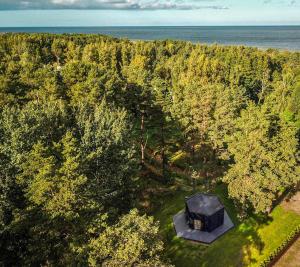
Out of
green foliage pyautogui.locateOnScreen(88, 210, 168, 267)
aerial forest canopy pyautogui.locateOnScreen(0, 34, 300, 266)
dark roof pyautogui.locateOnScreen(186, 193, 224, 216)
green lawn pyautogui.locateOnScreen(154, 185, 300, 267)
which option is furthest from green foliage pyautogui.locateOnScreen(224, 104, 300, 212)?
green foliage pyautogui.locateOnScreen(88, 210, 168, 267)

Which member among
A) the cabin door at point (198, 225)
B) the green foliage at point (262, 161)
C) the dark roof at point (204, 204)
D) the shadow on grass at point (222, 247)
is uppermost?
the green foliage at point (262, 161)

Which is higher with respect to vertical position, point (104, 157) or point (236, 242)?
point (104, 157)

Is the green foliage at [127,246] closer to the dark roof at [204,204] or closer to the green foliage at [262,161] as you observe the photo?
the dark roof at [204,204]

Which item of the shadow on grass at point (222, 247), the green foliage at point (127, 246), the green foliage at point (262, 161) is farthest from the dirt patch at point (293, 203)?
the green foliage at point (127, 246)

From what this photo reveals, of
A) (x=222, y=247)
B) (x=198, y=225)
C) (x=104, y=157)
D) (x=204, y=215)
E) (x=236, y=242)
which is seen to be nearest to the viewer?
(x=104, y=157)

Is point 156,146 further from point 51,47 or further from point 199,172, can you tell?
point 51,47

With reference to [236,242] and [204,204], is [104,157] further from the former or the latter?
[236,242]

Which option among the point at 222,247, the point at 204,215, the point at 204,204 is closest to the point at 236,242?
the point at 222,247
